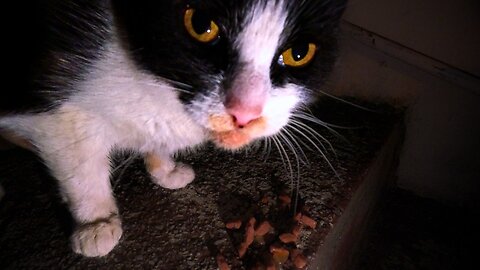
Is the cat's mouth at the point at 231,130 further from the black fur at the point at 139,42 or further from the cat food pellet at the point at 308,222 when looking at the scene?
the cat food pellet at the point at 308,222

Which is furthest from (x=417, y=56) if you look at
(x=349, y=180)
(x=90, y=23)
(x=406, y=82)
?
(x=90, y=23)

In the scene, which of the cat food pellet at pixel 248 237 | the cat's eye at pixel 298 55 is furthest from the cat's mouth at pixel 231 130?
the cat food pellet at pixel 248 237

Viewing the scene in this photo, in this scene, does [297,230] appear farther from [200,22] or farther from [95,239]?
[200,22]

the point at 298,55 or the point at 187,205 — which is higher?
the point at 298,55

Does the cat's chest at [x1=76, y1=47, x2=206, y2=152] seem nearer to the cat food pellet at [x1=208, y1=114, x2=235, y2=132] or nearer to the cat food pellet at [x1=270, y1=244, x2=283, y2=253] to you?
the cat food pellet at [x1=208, y1=114, x2=235, y2=132]

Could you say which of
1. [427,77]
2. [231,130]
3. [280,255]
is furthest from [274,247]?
[427,77]

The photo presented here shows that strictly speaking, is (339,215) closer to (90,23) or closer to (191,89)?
(191,89)
